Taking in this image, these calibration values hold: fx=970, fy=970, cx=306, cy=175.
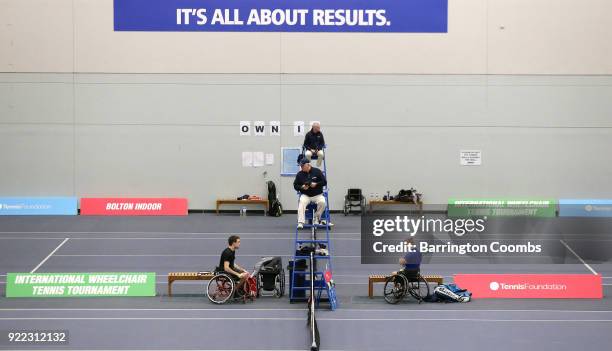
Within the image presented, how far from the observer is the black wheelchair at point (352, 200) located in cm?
3412

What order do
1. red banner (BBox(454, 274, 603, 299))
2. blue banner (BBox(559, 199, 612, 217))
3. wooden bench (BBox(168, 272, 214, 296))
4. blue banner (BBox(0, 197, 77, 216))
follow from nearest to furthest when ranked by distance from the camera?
wooden bench (BBox(168, 272, 214, 296)) < red banner (BBox(454, 274, 603, 299)) < blue banner (BBox(559, 199, 612, 217)) < blue banner (BBox(0, 197, 77, 216))

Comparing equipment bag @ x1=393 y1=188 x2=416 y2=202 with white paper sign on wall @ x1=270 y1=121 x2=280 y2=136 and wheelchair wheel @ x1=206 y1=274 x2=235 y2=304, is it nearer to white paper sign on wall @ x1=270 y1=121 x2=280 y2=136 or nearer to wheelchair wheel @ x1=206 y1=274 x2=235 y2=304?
white paper sign on wall @ x1=270 y1=121 x2=280 y2=136

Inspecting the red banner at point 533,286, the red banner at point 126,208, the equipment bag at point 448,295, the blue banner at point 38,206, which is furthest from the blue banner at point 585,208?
the blue banner at point 38,206

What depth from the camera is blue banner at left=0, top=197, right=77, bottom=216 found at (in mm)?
34125

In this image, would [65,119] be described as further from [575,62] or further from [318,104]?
[575,62]

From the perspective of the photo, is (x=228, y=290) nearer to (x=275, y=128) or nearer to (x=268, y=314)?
(x=268, y=314)

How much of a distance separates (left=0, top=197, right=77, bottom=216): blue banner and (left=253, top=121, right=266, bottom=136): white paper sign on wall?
683 cm

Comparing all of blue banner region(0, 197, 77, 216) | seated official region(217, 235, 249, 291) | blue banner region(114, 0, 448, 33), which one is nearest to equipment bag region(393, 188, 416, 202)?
blue banner region(114, 0, 448, 33)

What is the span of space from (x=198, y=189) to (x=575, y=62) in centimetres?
1402

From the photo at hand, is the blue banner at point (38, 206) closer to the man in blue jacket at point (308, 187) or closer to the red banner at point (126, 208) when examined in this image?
the red banner at point (126, 208)

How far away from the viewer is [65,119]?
34.2 m

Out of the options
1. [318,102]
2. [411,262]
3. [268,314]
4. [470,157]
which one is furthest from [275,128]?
[268,314]

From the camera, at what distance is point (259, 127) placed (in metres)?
34.2

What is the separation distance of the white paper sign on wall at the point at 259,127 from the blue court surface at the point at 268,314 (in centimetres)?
614
